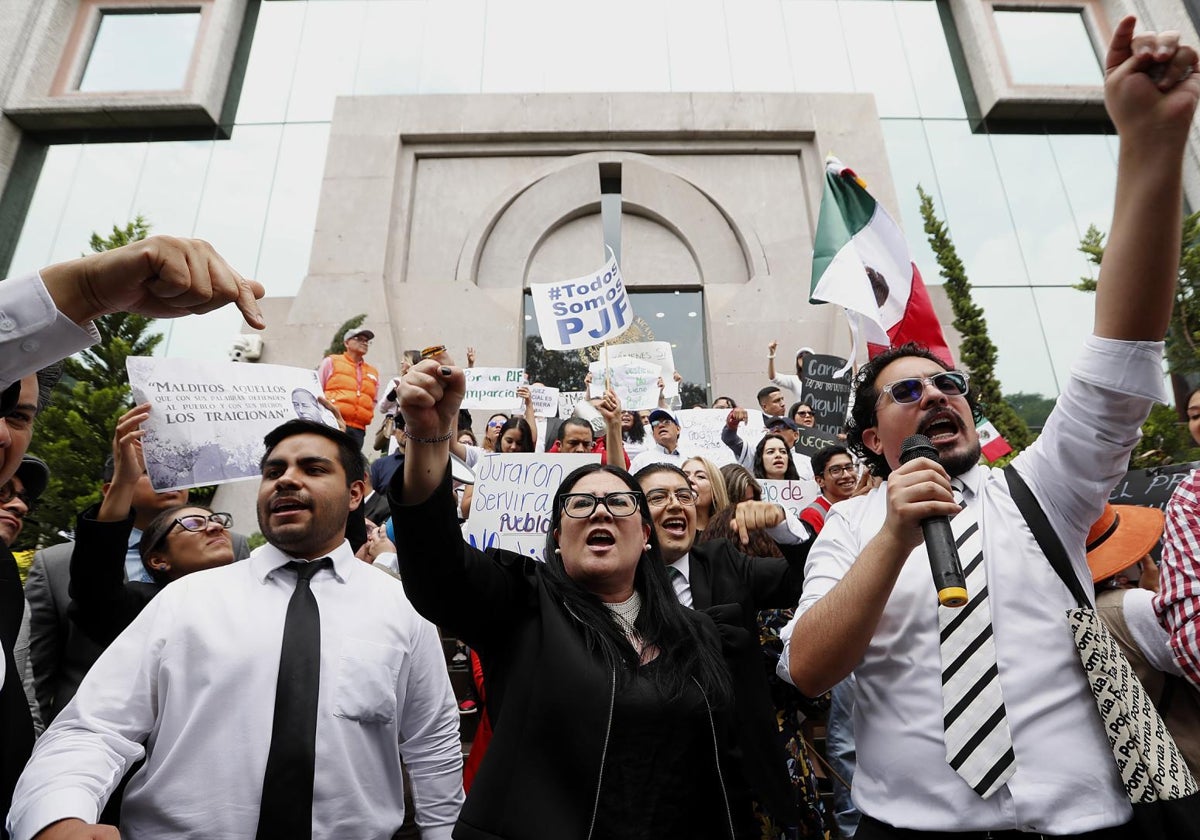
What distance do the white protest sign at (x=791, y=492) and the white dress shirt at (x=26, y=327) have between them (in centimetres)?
479

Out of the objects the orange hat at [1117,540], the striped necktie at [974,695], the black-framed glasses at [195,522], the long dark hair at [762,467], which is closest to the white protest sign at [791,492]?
the long dark hair at [762,467]

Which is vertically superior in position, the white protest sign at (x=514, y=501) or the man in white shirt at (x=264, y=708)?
the white protest sign at (x=514, y=501)

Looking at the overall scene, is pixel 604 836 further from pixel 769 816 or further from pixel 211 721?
pixel 211 721

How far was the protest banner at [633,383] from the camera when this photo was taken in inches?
318

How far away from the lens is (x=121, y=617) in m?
2.49

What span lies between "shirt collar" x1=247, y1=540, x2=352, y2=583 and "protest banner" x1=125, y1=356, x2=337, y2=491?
1.63m

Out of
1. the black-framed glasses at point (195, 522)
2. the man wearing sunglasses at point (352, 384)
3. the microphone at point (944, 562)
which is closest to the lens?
the microphone at point (944, 562)

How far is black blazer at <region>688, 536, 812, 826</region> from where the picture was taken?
1909 mm

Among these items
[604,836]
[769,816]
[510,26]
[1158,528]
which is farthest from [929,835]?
[510,26]

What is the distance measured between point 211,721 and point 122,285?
51.9 inches

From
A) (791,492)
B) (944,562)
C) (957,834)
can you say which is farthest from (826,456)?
(944,562)

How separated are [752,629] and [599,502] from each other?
0.92 metres

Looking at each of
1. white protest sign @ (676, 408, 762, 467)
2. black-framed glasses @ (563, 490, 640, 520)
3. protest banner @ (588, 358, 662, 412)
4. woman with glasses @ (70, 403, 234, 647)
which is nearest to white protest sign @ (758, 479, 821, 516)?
white protest sign @ (676, 408, 762, 467)

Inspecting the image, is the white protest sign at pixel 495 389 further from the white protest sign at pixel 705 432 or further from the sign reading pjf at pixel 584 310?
the white protest sign at pixel 705 432
